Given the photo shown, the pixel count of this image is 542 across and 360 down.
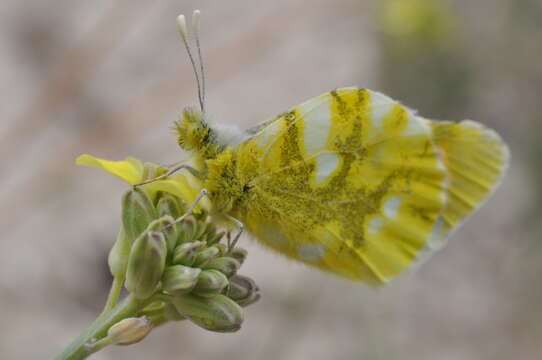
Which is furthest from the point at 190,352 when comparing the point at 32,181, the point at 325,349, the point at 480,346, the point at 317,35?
the point at 317,35

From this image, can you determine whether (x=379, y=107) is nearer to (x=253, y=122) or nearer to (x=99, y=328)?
(x=99, y=328)

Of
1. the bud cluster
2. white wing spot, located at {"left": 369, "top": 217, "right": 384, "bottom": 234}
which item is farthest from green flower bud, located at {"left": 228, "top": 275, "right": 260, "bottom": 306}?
white wing spot, located at {"left": 369, "top": 217, "right": 384, "bottom": 234}

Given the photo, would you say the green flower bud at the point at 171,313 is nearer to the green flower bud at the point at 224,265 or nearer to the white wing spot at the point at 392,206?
the green flower bud at the point at 224,265

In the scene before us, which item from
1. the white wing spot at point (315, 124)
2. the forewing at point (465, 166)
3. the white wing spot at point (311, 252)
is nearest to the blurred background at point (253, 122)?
the forewing at point (465, 166)

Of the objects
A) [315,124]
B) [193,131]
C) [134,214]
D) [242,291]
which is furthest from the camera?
[315,124]

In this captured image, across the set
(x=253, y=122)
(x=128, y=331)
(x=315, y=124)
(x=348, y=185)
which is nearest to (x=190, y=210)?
(x=128, y=331)

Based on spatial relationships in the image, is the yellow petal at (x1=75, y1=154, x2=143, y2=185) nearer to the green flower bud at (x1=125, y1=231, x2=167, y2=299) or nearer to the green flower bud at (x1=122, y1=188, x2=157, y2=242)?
the green flower bud at (x1=122, y1=188, x2=157, y2=242)
